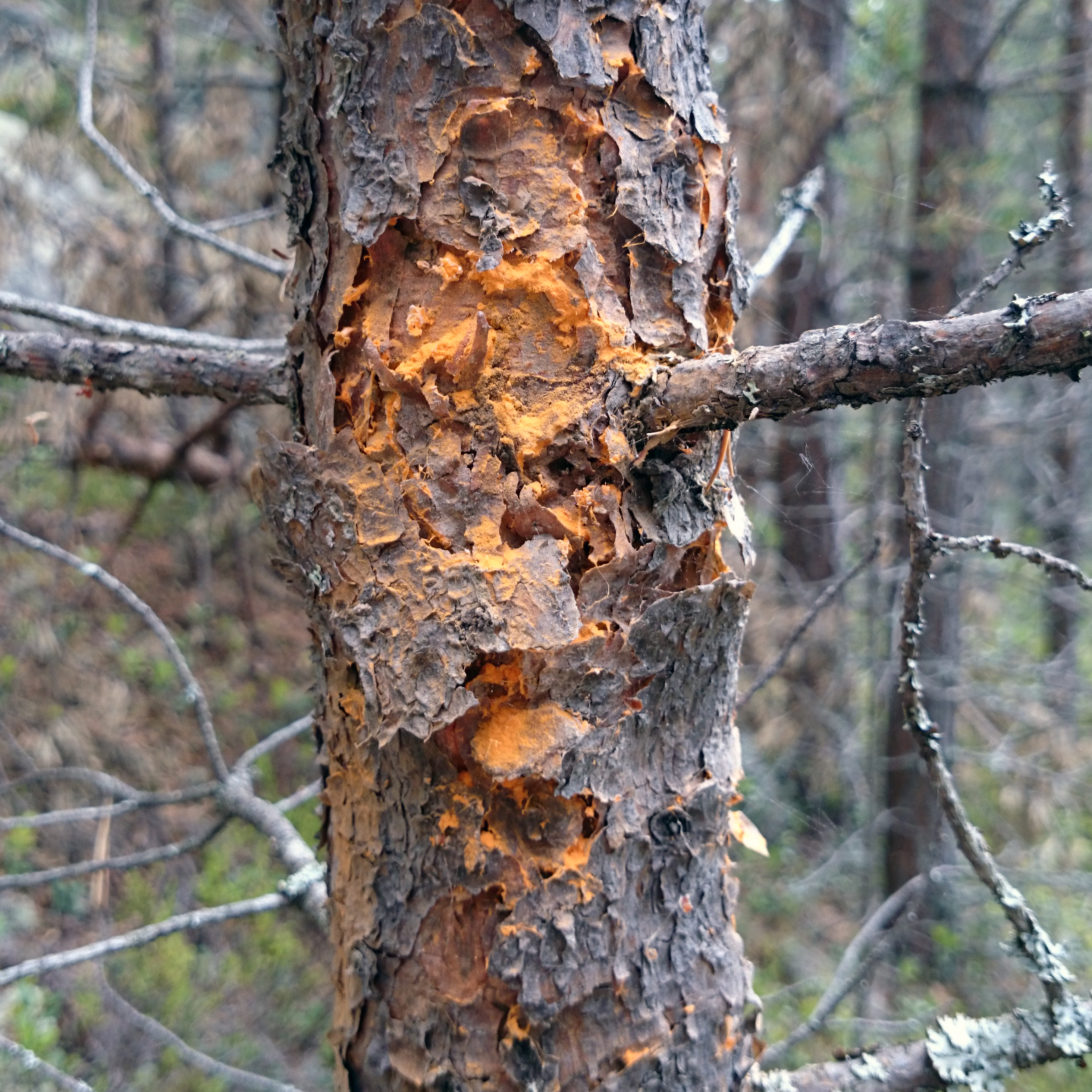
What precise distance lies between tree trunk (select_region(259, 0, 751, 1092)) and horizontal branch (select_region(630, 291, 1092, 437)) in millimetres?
74

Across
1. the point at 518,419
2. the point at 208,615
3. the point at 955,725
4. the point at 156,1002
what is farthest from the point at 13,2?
the point at 955,725

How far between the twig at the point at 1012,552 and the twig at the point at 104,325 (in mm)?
1036

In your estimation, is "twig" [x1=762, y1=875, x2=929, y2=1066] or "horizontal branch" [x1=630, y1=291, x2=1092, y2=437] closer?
"horizontal branch" [x1=630, y1=291, x2=1092, y2=437]

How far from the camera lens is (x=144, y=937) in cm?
126

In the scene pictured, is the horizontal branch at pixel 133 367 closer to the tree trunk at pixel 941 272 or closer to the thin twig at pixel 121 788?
the thin twig at pixel 121 788

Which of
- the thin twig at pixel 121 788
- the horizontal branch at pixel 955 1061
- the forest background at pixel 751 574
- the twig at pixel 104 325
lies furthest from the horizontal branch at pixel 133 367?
the forest background at pixel 751 574

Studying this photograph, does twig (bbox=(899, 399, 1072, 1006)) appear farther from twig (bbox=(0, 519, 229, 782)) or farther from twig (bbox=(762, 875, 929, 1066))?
twig (bbox=(0, 519, 229, 782))

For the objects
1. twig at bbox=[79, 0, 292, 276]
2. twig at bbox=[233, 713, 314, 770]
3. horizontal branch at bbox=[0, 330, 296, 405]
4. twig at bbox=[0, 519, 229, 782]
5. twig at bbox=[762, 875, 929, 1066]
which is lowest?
twig at bbox=[762, 875, 929, 1066]

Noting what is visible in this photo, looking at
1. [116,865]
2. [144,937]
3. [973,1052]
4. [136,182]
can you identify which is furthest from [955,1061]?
[136,182]

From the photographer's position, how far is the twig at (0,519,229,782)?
1368 millimetres

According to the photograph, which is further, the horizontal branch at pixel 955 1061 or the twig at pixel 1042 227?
the horizontal branch at pixel 955 1061

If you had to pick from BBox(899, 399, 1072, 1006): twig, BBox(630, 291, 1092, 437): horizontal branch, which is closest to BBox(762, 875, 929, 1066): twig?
BBox(899, 399, 1072, 1006): twig

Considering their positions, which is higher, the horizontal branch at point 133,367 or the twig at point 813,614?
the horizontal branch at point 133,367

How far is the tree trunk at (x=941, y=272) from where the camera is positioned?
3391mm
